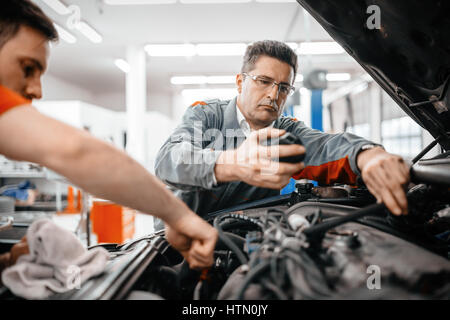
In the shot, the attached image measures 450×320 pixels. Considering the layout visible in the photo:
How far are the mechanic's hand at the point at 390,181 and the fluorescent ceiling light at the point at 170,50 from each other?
5.21 metres

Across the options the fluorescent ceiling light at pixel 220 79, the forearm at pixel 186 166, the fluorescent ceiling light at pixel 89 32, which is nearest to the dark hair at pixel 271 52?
the forearm at pixel 186 166

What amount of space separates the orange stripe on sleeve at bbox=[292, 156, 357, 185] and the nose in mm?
982

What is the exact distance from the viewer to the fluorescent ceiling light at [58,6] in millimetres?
3709

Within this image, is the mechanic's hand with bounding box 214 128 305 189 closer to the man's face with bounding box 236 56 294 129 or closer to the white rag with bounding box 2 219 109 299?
the white rag with bounding box 2 219 109 299

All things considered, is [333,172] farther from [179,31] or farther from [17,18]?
[179,31]

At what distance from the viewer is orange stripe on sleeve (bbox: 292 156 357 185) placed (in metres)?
1.06

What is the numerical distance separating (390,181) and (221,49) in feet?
17.8

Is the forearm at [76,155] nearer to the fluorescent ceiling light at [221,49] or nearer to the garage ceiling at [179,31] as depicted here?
the garage ceiling at [179,31]

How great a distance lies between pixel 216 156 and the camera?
81 cm

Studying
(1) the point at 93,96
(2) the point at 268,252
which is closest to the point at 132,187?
(2) the point at 268,252
